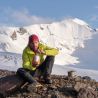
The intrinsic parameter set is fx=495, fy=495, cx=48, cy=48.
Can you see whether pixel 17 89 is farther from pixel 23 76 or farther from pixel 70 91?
pixel 70 91

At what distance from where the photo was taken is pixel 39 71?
1209 centimetres

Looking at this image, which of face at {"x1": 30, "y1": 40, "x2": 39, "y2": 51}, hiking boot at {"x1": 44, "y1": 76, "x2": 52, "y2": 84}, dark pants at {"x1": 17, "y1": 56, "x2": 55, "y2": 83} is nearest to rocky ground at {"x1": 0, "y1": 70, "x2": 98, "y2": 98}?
hiking boot at {"x1": 44, "y1": 76, "x2": 52, "y2": 84}

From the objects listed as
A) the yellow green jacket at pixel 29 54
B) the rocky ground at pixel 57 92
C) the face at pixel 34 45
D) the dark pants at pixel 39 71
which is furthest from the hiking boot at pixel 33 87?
the face at pixel 34 45

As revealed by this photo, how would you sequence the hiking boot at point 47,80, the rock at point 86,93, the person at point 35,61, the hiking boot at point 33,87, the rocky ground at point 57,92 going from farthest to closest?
the hiking boot at point 47,80, the person at point 35,61, the hiking boot at point 33,87, the rocky ground at point 57,92, the rock at point 86,93

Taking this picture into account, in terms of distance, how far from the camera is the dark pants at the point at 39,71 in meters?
11.8

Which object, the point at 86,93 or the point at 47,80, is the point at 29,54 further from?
the point at 86,93

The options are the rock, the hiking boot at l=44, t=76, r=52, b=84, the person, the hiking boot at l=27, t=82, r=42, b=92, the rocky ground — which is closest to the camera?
the rock

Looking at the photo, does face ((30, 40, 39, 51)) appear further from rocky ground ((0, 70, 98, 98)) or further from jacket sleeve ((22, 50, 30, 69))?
rocky ground ((0, 70, 98, 98))

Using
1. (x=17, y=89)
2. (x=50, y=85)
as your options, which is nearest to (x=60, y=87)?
(x=50, y=85)

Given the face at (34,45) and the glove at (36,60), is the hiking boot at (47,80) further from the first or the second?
the face at (34,45)

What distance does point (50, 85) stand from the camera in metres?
12.1

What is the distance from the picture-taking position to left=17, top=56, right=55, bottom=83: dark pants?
11.8 m

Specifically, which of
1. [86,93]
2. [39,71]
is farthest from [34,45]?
[86,93]

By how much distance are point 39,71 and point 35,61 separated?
394 millimetres
